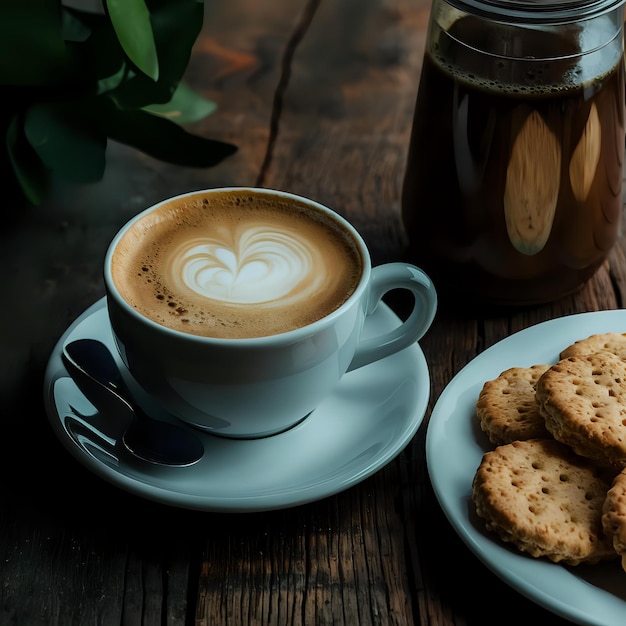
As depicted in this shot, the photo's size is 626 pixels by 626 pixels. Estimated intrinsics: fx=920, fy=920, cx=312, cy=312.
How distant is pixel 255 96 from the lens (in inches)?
62.4

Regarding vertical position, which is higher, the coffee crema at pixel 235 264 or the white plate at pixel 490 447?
the coffee crema at pixel 235 264

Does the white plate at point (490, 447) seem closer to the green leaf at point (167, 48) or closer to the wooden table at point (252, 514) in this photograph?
the wooden table at point (252, 514)

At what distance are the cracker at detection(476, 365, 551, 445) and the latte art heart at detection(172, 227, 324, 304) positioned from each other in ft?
0.69

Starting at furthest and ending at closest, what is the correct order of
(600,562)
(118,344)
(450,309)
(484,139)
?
(450,309) < (484,139) < (118,344) < (600,562)

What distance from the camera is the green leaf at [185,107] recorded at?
4.66 feet

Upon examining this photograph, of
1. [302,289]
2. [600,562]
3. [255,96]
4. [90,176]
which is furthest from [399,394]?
[255,96]

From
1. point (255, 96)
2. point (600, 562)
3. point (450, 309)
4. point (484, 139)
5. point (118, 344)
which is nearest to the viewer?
point (600, 562)

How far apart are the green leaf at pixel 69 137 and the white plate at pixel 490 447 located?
0.58m

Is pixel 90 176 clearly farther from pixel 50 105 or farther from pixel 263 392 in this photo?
pixel 263 392

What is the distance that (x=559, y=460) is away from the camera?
851 mm

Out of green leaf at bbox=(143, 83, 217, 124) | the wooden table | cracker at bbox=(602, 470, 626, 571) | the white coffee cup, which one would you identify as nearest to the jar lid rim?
the white coffee cup

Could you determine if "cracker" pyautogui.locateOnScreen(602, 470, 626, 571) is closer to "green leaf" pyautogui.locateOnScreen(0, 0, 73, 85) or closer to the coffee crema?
the coffee crema

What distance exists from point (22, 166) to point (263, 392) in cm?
56

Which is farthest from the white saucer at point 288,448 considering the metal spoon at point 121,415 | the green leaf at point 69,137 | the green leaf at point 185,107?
the green leaf at point 185,107
